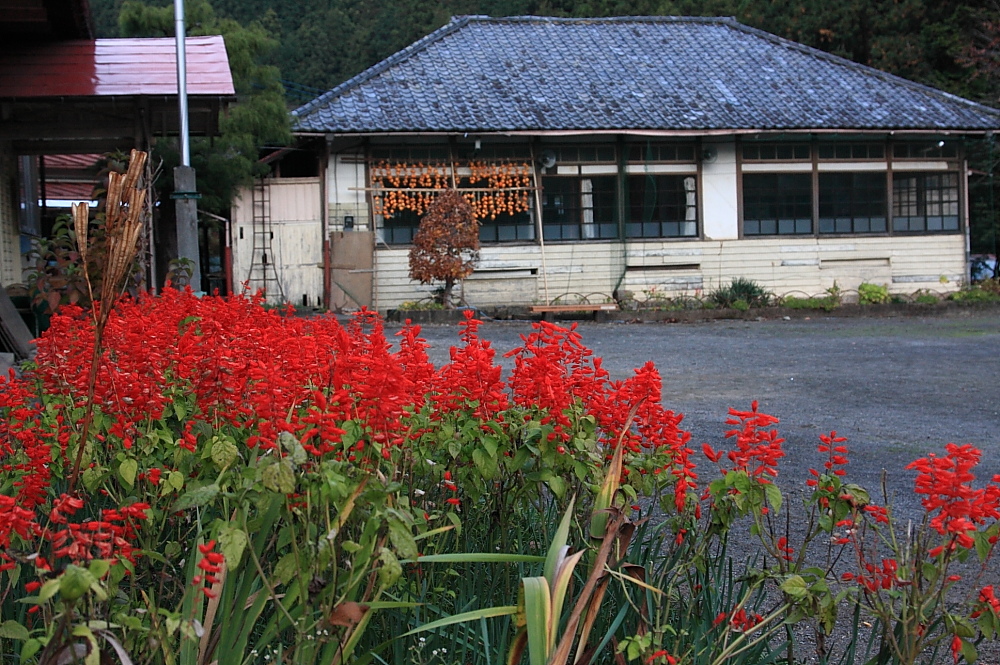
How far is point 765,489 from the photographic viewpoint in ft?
7.73

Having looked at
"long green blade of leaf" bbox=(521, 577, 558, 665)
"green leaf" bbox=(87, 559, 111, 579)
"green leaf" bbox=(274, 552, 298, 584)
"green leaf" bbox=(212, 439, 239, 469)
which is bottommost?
"long green blade of leaf" bbox=(521, 577, 558, 665)

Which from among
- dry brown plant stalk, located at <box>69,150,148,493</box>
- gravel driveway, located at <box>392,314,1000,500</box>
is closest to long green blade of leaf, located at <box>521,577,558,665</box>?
dry brown plant stalk, located at <box>69,150,148,493</box>

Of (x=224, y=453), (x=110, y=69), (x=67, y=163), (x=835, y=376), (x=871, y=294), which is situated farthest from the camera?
(x=67, y=163)

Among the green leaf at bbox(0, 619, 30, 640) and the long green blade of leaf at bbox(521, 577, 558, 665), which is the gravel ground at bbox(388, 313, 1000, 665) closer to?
the long green blade of leaf at bbox(521, 577, 558, 665)

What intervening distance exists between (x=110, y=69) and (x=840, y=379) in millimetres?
8152

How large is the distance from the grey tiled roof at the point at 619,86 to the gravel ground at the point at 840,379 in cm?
425

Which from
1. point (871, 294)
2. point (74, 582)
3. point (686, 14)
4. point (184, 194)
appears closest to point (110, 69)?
point (184, 194)

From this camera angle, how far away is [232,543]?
1838 mm

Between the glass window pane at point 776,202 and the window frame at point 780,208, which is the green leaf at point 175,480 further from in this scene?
the glass window pane at point 776,202

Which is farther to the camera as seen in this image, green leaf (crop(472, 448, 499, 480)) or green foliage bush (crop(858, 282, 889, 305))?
green foliage bush (crop(858, 282, 889, 305))

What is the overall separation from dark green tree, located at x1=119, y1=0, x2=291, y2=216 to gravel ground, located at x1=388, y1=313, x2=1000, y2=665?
14.8 feet

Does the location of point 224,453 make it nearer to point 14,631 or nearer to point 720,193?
point 14,631

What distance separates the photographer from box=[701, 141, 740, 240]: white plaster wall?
797 inches

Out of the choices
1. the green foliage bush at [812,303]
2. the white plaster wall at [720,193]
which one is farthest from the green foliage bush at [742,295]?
the white plaster wall at [720,193]
